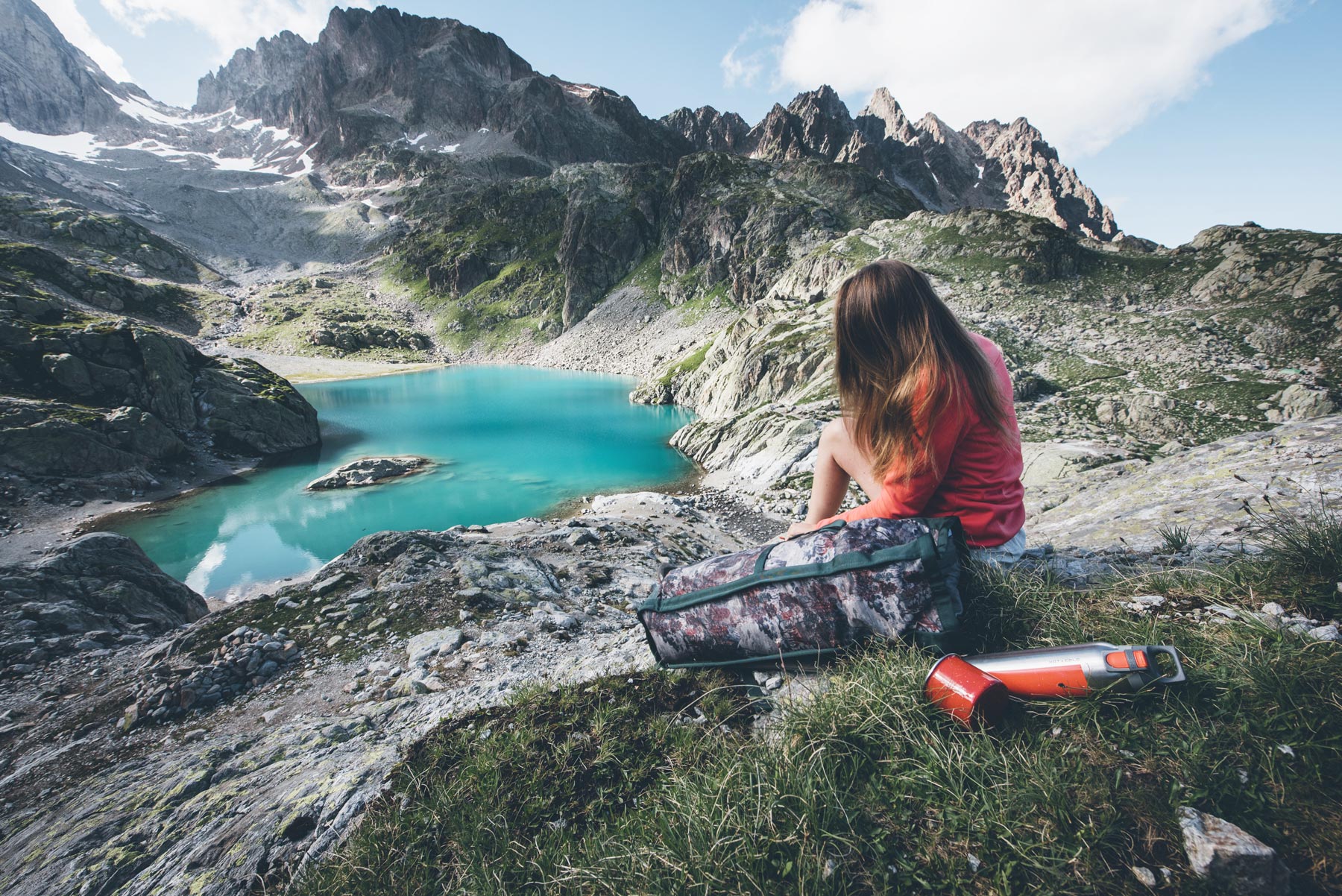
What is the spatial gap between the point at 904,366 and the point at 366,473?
34280 mm

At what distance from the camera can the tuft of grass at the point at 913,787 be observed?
196 cm

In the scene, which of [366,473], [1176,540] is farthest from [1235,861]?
[366,473]

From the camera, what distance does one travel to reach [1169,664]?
254 cm

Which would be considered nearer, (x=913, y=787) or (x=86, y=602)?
(x=913, y=787)

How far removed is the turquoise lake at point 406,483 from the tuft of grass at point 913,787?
22.6m

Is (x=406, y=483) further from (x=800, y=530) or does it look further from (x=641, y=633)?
(x=800, y=530)

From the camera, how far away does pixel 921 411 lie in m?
3.57

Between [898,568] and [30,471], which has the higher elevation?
[898,568]

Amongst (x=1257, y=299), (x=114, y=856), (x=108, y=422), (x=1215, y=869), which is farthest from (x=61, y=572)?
(x=1257, y=299)

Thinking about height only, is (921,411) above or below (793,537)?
above

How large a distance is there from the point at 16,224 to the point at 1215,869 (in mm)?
192757

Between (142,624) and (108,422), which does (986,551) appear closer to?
(142,624)

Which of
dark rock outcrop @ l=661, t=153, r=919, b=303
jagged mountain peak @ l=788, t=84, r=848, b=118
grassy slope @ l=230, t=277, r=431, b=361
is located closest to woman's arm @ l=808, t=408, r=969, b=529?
dark rock outcrop @ l=661, t=153, r=919, b=303

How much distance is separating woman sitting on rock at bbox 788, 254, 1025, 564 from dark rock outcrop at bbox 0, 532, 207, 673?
13772 mm
